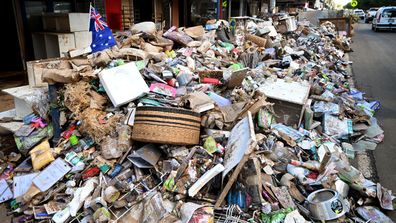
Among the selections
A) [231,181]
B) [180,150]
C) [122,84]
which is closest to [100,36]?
[122,84]

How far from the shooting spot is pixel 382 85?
27.8 ft

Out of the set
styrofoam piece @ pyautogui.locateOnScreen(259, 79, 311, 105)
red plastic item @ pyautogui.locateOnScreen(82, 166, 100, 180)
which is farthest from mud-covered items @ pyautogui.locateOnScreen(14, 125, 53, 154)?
styrofoam piece @ pyautogui.locateOnScreen(259, 79, 311, 105)

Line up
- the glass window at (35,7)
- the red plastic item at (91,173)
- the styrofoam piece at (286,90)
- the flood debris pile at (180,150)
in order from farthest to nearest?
the glass window at (35,7)
the styrofoam piece at (286,90)
the red plastic item at (91,173)
the flood debris pile at (180,150)

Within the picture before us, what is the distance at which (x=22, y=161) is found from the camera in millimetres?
4250

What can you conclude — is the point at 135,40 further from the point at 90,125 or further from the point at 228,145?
the point at 228,145

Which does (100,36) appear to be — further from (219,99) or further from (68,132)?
(219,99)

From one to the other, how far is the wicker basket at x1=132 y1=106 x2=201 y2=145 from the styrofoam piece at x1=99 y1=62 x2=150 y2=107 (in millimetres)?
551

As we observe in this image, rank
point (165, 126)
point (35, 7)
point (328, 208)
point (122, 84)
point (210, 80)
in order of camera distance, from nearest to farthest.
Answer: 1. point (328, 208)
2. point (165, 126)
3. point (122, 84)
4. point (210, 80)
5. point (35, 7)

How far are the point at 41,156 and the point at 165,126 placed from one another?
5.45 ft

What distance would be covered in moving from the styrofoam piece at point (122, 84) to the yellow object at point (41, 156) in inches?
39.5

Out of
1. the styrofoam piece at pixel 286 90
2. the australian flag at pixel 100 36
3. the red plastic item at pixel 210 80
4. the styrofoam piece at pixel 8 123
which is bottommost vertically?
the styrofoam piece at pixel 8 123

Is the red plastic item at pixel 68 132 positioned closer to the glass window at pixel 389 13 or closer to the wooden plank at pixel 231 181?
the wooden plank at pixel 231 181

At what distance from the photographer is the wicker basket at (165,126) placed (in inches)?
137

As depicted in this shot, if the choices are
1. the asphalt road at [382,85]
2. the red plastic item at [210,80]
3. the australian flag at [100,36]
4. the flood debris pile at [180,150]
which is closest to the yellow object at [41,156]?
the flood debris pile at [180,150]
